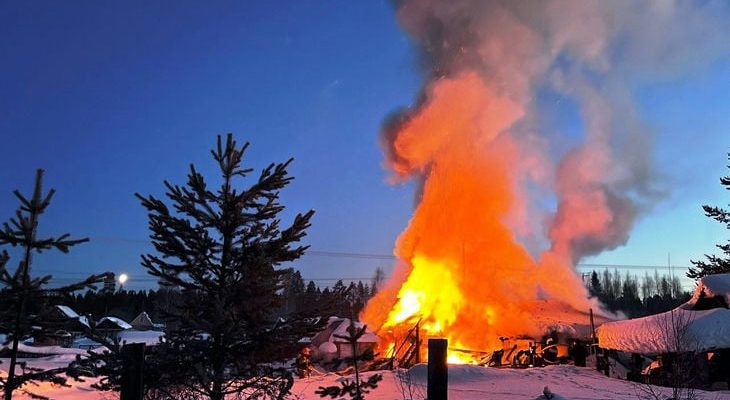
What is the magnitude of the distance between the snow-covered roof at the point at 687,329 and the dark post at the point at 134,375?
24896mm

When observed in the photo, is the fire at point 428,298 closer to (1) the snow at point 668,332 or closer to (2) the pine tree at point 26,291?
(1) the snow at point 668,332

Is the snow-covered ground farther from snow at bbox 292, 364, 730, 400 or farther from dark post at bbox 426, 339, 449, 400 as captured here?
dark post at bbox 426, 339, 449, 400

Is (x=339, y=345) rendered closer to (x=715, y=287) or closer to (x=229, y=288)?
(x=715, y=287)

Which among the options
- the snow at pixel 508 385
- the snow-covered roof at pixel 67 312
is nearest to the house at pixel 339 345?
the snow at pixel 508 385

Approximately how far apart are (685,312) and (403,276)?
99.0ft

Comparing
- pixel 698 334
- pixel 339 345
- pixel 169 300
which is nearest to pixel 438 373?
pixel 169 300

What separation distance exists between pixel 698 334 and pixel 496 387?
10165mm

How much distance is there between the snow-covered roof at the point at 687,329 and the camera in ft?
87.5

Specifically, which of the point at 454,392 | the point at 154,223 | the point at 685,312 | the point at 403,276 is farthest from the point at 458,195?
the point at 154,223

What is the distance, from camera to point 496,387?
25.5 meters

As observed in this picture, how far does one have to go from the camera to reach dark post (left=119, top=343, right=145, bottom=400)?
213 inches

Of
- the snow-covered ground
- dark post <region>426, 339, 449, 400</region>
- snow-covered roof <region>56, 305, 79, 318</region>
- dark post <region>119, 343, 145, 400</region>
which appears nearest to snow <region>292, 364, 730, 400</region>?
the snow-covered ground

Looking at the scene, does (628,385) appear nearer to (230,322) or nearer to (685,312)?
(685,312)

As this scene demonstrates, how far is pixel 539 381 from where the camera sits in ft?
91.3
